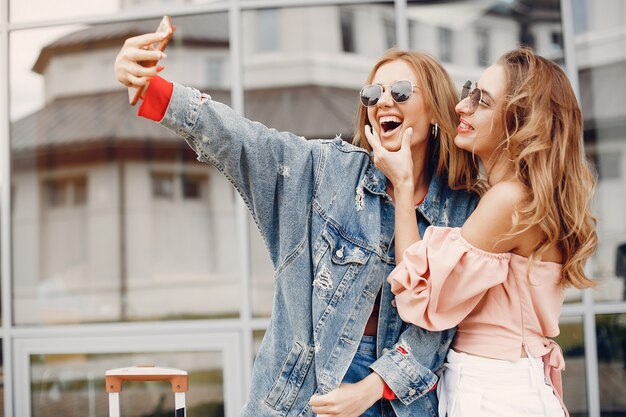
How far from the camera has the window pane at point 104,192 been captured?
13.3 ft

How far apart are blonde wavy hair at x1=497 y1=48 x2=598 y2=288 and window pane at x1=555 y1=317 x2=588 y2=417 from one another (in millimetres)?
2010

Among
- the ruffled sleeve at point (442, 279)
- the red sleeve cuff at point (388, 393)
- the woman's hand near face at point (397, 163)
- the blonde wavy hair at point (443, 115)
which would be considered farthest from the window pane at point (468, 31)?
the red sleeve cuff at point (388, 393)

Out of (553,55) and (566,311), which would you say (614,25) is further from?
(566,311)

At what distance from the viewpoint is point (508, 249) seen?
1.71 meters

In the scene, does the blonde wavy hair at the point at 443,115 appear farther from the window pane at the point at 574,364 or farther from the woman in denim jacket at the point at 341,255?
the window pane at the point at 574,364

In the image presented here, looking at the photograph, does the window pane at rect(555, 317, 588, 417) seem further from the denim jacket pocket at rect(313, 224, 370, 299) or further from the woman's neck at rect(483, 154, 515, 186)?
the denim jacket pocket at rect(313, 224, 370, 299)

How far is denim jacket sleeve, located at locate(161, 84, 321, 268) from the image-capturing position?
1.49m

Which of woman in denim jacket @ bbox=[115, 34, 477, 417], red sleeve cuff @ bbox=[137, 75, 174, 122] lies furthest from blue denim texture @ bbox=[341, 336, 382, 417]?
red sleeve cuff @ bbox=[137, 75, 174, 122]

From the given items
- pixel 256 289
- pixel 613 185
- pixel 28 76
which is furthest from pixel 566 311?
pixel 28 76

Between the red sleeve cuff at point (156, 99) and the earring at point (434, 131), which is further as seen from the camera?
the earring at point (434, 131)

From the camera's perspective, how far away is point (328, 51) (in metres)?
4.02

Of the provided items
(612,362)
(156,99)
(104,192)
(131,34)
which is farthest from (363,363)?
(131,34)

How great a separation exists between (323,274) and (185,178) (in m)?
2.66

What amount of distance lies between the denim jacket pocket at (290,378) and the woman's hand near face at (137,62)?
0.83 m
